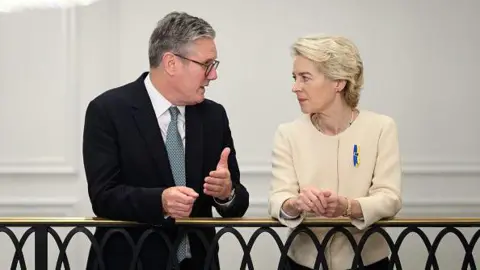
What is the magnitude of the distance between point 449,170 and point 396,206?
2.46 meters

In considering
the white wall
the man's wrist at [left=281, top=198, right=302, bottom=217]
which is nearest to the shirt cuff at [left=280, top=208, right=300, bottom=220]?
the man's wrist at [left=281, top=198, right=302, bottom=217]

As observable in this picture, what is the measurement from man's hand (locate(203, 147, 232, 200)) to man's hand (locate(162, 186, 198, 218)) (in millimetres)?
113

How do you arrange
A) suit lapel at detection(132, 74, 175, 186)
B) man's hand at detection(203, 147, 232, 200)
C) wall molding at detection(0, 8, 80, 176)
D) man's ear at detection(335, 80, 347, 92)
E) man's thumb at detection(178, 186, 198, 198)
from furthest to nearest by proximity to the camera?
wall molding at detection(0, 8, 80, 176) < man's ear at detection(335, 80, 347, 92) < suit lapel at detection(132, 74, 175, 186) < man's hand at detection(203, 147, 232, 200) < man's thumb at detection(178, 186, 198, 198)

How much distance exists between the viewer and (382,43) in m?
5.27

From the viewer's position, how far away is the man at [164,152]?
2822mm

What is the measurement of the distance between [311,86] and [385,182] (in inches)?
16.8

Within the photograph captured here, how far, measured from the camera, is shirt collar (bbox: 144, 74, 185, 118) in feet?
10.1

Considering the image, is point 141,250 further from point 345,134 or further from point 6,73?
point 6,73

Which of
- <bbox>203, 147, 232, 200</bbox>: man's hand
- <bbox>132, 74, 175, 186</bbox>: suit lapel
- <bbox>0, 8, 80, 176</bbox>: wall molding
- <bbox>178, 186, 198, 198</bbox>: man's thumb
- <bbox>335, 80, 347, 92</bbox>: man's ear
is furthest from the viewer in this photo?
<bbox>0, 8, 80, 176</bbox>: wall molding

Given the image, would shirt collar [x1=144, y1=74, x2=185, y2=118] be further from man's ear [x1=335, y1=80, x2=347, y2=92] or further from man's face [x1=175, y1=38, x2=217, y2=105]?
man's ear [x1=335, y1=80, x2=347, y2=92]

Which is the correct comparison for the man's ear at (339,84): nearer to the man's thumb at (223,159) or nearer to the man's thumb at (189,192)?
the man's thumb at (223,159)

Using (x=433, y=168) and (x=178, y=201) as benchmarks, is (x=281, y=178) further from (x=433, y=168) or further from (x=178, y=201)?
(x=433, y=168)

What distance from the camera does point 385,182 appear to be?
9.70 feet

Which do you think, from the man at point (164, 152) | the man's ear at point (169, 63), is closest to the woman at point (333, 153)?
the man at point (164, 152)
